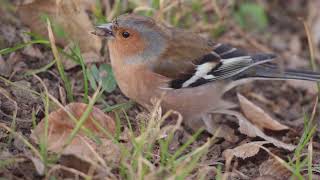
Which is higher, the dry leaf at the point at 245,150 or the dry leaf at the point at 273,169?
the dry leaf at the point at 245,150

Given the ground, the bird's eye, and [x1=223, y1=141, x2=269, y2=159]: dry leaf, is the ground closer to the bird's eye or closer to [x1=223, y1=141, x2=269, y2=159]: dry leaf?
[x1=223, y1=141, x2=269, y2=159]: dry leaf

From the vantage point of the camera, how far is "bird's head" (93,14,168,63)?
3445 millimetres

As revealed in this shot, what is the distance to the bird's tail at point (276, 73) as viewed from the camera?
3.76 meters

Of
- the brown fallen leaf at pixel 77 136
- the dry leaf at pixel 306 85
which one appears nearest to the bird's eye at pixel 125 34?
the brown fallen leaf at pixel 77 136

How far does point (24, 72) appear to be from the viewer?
3.53 m

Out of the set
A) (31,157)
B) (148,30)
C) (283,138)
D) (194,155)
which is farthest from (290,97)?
(31,157)

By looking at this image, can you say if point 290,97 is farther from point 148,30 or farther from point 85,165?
point 85,165

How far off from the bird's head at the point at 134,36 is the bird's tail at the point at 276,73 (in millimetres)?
681

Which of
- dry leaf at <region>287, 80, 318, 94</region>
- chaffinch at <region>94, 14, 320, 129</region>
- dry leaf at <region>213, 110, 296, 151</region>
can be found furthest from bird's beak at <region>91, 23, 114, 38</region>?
dry leaf at <region>287, 80, 318, 94</region>

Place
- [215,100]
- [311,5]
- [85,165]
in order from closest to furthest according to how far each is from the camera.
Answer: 1. [85,165]
2. [215,100]
3. [311,5]

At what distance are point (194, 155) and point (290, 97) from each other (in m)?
1.85

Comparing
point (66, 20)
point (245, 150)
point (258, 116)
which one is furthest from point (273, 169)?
point (66, 20)

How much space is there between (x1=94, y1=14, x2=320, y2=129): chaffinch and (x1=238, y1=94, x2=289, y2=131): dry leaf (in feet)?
0.46

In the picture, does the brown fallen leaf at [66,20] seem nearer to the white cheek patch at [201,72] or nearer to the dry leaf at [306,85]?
the white cheek patch at [201,72]
